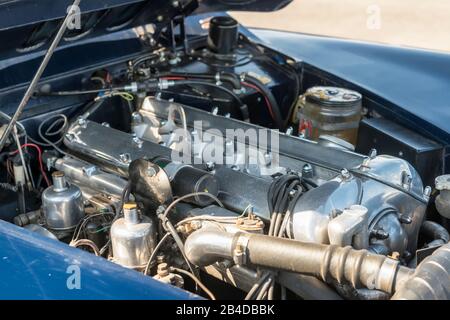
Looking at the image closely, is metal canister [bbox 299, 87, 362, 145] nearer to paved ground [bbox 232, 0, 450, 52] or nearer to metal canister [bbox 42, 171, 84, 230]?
metal canister [bbox 42, 171, 84, 230]

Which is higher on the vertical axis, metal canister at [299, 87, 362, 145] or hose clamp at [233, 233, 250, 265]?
hose clamp at [233, 233, 250, 265]

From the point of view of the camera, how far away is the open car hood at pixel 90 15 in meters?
1.79

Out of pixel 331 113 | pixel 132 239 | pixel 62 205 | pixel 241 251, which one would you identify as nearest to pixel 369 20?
pixel 331 113

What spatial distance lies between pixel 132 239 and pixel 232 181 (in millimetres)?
307

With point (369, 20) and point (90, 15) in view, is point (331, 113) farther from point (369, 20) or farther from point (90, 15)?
point (369, 20)

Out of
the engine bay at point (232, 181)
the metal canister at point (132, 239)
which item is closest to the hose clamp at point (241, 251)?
the engine bay at point (232, 181)

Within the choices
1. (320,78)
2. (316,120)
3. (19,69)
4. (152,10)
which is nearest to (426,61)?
(320,78)

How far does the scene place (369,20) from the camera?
19.3 feet

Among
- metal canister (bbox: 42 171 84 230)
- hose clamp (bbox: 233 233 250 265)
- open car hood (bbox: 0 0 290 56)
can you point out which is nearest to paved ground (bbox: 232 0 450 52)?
open car hood (bbox: 0 0 290 56)

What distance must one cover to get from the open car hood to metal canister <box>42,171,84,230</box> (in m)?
0.46

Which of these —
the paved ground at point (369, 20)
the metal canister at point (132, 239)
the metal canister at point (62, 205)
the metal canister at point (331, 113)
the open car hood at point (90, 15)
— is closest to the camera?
the metal canister at point (132, 239)

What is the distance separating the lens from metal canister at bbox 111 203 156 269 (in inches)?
56.5

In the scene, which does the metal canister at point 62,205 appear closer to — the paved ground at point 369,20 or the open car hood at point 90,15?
the open car hood at point 90,15

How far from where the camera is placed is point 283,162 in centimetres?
177
